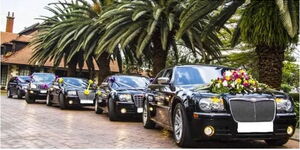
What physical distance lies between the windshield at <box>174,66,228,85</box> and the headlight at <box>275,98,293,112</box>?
1453 mm

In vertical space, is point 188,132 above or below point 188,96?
below

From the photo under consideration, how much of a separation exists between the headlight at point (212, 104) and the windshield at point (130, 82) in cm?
609

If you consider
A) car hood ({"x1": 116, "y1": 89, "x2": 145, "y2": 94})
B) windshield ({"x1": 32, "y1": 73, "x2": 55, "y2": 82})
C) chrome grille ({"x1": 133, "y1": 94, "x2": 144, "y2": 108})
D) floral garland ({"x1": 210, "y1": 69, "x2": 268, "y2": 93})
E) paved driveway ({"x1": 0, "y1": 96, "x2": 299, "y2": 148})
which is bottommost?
paved driveway ({"x1": 0, "y1": 96, "x2": 299, "y2": 148})

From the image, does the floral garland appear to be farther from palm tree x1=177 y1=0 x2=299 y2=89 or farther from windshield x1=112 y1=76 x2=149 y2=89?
windshield x1=112 y1=76 x2=149 y2=89

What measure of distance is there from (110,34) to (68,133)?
11.6 m

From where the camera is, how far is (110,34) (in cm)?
1941

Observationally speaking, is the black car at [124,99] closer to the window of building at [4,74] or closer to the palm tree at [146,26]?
the palm tree at [146,26]

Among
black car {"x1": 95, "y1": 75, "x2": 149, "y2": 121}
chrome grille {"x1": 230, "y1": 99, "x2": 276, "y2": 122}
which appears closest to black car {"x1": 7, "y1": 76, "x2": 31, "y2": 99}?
black car {"x1": 95, "y1": 75, "x2": 149, "y2": 121}

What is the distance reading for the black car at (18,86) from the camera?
78.9 feet

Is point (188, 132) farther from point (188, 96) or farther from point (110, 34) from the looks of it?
point (110, 34)

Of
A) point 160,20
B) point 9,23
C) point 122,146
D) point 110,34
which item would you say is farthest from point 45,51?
point 9,23

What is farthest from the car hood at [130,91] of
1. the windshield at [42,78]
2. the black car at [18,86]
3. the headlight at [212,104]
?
the black car at [18,86]

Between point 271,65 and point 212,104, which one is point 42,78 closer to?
point 271,65

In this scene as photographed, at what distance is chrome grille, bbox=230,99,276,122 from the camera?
6.17 meters
